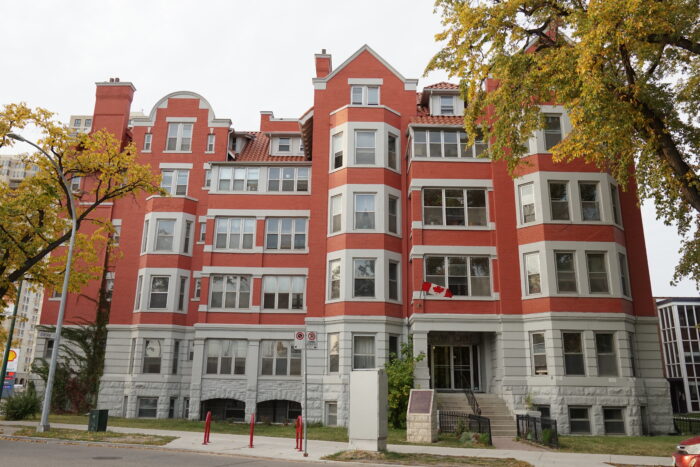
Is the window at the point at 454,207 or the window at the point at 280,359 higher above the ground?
the window at the point at 454,207

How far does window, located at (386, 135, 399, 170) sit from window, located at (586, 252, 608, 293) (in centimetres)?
1027

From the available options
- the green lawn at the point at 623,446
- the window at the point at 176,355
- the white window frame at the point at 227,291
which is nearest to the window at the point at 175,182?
the white window frame at the point at 227,291

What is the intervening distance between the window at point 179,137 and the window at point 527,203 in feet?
66.8

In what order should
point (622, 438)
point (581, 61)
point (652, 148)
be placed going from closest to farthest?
point (581, 61) → point (652, 148) → point (622, 438)

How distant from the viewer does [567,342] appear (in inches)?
899

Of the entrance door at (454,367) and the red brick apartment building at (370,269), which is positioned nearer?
the red brick apartment building at (370,269)

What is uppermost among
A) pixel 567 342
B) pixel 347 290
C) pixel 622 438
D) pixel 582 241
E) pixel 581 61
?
pixel 581 61

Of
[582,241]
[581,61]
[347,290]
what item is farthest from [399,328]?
[581,61]

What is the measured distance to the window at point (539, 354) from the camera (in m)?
22.8

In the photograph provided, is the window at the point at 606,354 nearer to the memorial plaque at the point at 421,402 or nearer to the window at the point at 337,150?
the memorial plaque at the point at 421,402

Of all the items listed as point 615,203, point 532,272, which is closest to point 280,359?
point 532,272

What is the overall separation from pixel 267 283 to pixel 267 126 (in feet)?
40.4

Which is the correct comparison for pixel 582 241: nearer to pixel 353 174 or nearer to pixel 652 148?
pixel 652 148

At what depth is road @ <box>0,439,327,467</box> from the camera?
1148 centimetres
